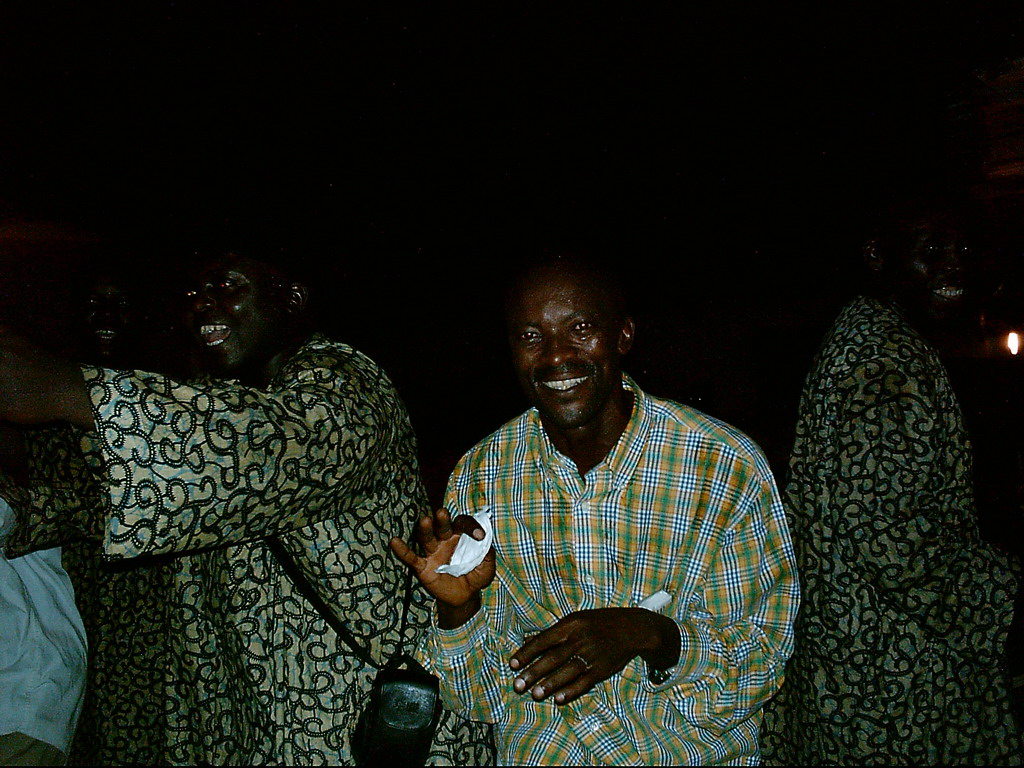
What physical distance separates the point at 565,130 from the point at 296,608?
138 inches

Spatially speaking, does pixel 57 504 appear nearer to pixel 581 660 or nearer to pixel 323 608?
pixel 323 608

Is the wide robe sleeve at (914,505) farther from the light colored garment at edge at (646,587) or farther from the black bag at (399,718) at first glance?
the black bag at (399,718)

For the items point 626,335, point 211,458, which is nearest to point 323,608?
point 211,458

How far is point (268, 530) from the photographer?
1473 millimetres

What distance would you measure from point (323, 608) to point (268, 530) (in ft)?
1.08

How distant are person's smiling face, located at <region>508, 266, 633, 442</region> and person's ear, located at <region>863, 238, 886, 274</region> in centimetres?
126

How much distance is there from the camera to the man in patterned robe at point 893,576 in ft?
6.75

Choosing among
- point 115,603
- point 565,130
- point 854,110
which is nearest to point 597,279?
point 115,603

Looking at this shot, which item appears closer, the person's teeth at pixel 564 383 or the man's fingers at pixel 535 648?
the man's fingers at pixel 535 648

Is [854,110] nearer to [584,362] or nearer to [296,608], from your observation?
[584,362]

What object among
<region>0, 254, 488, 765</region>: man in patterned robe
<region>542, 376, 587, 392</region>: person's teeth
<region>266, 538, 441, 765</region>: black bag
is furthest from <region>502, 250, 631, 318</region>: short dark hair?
<region>266, 538, 441, 765</region>: black bag

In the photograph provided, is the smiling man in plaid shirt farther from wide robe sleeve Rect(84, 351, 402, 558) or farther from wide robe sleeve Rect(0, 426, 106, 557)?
wide robe sleeve Rect(0, 426, 106, 557)

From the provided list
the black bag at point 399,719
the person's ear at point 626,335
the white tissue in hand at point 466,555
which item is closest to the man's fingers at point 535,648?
the white tissue in hand at point 466,555

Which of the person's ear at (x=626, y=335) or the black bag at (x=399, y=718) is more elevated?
the person's ear at (x=626, y=335)
